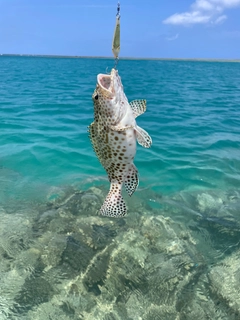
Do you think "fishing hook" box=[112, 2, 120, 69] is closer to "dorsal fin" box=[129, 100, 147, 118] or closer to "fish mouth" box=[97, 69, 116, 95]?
"fish mouth" box=[97, 69, 116, 95]

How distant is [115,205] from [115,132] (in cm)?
107

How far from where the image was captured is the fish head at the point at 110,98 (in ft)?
11.7

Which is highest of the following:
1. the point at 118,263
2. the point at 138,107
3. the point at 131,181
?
the point at 138,107

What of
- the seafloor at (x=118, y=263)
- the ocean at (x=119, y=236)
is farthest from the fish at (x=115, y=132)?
the seafloor at (x=118, y=263)

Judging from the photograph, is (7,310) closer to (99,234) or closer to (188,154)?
(99,234)

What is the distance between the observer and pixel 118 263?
7070 mm

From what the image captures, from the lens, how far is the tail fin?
4324mm

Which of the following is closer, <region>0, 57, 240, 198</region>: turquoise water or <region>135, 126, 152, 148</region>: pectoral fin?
<region>135, 126, 152, 148</region>: pectoral fin

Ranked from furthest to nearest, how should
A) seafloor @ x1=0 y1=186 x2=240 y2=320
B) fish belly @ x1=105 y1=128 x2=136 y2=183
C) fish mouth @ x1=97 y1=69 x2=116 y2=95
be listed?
seafloor @ x1=0 y1=186 x2=240 y2=320 → fish belly @ x1=105 y1=128 x2=136 y2=183 → fish mouth @ x1=97 y1=69 x2=116 y2=95

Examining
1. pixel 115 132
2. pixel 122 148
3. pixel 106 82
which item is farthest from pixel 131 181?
pixel 106 82

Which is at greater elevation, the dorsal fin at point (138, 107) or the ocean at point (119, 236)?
the dorsal fin at point (138, 107)

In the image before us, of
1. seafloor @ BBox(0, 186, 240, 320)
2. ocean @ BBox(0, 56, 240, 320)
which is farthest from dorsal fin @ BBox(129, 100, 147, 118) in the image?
seafloor @ BBox(0, 186, 240, 320)

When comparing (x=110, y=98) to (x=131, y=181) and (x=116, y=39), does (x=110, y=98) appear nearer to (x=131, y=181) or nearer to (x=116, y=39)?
(x=116, y=39)

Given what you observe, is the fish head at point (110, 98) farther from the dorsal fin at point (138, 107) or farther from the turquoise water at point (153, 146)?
the turquoise water at point (153, 146)
